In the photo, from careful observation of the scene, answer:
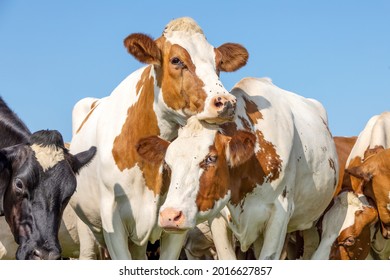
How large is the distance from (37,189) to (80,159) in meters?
0.81

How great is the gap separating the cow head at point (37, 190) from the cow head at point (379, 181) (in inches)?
171

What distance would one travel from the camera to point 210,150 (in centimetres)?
1006

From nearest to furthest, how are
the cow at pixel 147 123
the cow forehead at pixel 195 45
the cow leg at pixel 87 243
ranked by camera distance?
1. the cow at pixel 147 123
2. the cow forehead at pixel 195 45
3. the cow leg at pixel 87 243

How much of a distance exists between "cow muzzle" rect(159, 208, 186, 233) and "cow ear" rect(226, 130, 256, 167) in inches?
42.3

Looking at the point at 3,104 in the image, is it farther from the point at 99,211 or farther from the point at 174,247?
the point at 174,247

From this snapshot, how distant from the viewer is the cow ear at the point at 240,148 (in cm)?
1034

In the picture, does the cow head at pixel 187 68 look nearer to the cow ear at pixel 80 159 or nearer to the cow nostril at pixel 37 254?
the cow ear at pixel 80 159

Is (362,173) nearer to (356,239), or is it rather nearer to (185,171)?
(356,239)

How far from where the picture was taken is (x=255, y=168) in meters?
11.0

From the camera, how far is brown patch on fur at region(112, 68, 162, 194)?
1073 cm

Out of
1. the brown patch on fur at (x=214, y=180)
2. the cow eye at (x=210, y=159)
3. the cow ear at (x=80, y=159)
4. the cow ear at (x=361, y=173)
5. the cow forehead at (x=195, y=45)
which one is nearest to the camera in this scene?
the brown patch on fur at (x=214, y=180)

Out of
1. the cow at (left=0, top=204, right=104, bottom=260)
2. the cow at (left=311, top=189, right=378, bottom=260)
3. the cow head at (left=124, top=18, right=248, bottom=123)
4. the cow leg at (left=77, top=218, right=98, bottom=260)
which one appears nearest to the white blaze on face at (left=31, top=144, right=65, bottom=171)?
the cow head at (left=124, top=18, right=248, bottom=123)

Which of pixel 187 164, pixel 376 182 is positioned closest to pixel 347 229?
pixel 376 182

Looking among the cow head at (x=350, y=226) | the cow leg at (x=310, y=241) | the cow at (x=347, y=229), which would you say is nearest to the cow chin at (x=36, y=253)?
the cow at (x=347, y=229)
